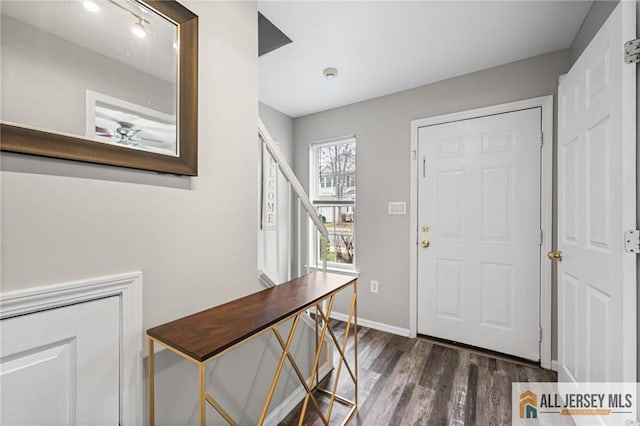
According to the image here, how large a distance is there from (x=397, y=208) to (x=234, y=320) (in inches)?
81.9

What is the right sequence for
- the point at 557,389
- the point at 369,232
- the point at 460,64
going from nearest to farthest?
1. the point at 557,389
2. the point at 460,64
3. the point at 369,232

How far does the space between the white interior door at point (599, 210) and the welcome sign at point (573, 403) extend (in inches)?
2.2

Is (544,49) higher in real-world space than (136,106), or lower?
higher

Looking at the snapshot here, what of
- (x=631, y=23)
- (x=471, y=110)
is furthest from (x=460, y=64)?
(x=631, y=23)

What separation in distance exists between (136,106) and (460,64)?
2.39 meters

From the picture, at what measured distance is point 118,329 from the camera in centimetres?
88

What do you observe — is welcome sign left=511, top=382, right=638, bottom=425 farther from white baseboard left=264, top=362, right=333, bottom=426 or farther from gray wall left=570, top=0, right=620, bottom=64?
gray wall left=570, top=0, right=620, bottom=64

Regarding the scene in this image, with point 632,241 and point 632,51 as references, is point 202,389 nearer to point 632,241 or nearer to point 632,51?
point 632,241

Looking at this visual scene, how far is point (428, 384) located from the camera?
1890 mm

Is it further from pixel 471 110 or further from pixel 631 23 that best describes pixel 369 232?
pixel 631 23

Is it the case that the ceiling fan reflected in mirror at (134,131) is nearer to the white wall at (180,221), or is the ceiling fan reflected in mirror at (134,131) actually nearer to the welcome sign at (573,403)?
the white wall at (180,221)

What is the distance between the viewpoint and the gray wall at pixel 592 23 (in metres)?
1.40

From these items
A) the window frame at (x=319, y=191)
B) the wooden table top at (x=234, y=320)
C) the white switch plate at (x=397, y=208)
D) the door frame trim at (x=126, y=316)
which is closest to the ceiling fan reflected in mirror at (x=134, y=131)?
the door frame trim at (x=126, y=316)

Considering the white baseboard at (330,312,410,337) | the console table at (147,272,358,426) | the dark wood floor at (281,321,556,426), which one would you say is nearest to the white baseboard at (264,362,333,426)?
the dark wood floor at (281,321,556,426)
